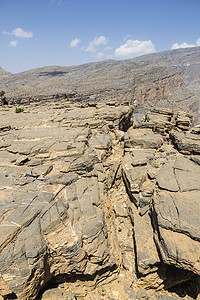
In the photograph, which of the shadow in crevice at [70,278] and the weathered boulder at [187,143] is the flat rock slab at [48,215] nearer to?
the shadow in crevice at [70,278]

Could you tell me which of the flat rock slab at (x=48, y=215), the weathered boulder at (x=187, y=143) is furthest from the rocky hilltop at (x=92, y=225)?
the weathered boulder at (x=187, y=143)

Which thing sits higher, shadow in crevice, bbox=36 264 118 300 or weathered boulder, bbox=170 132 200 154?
weathered boulder, bbox=170 132 200 154

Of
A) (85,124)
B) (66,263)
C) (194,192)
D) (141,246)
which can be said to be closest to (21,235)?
(66,263)

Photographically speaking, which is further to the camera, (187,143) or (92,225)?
(187,143)

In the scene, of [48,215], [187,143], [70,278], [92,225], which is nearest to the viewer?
[48,215]

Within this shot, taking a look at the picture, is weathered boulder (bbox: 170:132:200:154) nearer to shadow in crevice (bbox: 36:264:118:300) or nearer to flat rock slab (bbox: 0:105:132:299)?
flat rock slab (bbox: 0:105:132:299)

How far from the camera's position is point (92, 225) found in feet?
24.1

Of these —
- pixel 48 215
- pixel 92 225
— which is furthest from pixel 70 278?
pixel 48 215

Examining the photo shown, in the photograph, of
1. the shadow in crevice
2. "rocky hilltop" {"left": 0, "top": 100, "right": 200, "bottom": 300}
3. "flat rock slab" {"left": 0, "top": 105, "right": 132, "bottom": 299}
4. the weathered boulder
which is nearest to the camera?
"flat rock slab" {"left": 0, "top": 105, "right": 132, "bottom": 299}

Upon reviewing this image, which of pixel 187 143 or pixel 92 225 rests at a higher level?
pixel 187 143

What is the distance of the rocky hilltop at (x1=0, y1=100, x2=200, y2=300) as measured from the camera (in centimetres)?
601

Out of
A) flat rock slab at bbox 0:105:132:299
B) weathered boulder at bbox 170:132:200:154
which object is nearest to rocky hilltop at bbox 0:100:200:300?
flat rock slab at bbox 0:105:132:299

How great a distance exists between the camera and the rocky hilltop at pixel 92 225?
19.7 ft

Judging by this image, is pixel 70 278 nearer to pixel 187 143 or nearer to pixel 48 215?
pixel 48 215
